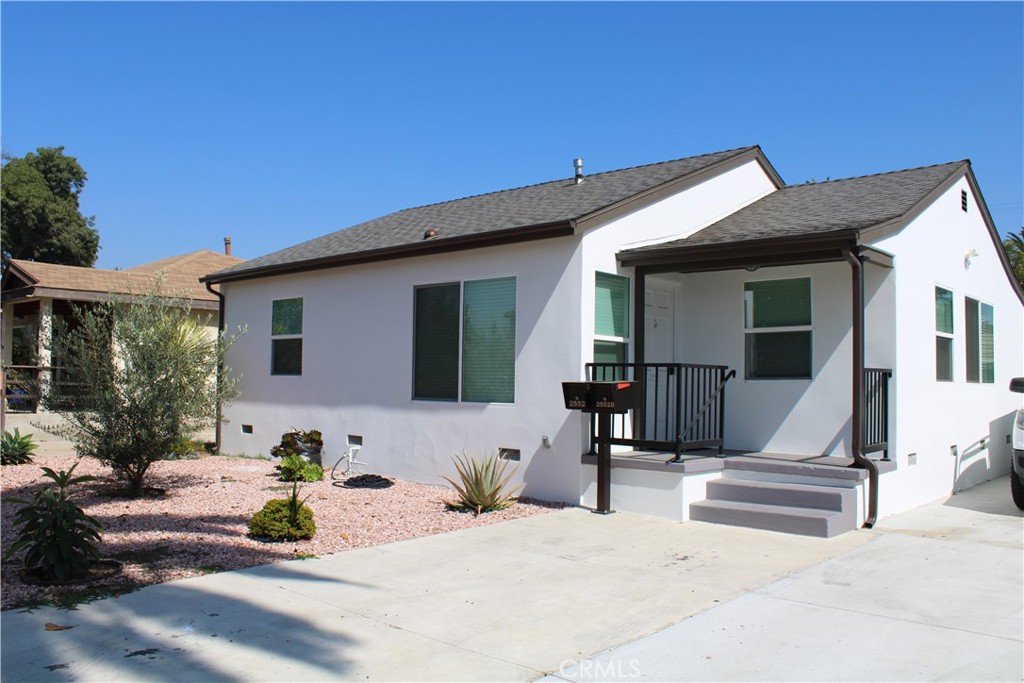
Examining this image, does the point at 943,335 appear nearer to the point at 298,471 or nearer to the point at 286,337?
the point at 298,471

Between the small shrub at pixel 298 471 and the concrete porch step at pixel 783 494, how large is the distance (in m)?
5.17

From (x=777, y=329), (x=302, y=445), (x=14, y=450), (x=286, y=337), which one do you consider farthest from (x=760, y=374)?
(x=14, y=450)

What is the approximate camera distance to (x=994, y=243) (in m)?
12.5

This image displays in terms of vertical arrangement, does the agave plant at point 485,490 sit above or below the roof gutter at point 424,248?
below

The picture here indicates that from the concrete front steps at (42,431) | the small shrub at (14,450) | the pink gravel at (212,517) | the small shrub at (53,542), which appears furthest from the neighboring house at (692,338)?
the small shrub at (53,542)

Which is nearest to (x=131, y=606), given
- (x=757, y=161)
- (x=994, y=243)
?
(x=757, y=161)

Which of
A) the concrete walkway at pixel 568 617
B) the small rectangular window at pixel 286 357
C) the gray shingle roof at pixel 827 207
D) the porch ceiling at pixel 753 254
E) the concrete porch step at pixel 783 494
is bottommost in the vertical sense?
the concrete walkway at pixel 568 617

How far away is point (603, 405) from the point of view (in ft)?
26.6

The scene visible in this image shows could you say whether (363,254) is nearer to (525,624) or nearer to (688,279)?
(688,279)

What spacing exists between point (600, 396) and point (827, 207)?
4172 mm

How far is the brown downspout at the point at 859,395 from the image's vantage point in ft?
25.9

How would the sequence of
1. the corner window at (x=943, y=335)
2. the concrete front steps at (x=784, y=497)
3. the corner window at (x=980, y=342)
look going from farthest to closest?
the corner window at (x=980, y=342) → the corner window at (x=943, y=335) → the concrete front steps at (x=784, y=497)

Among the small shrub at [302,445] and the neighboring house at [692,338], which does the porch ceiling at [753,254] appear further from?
the small shrub at [302,445]

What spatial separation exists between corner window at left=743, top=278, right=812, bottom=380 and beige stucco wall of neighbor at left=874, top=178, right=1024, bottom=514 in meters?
1.05
